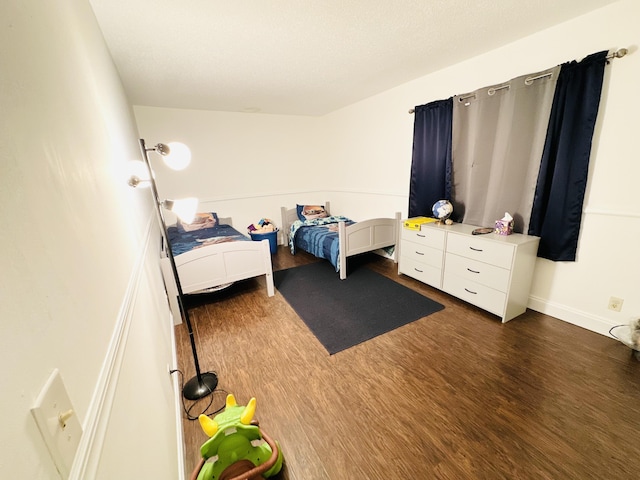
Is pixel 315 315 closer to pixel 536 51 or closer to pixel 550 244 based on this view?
pixel 550 244

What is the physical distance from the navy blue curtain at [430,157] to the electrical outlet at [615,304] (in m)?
1.48

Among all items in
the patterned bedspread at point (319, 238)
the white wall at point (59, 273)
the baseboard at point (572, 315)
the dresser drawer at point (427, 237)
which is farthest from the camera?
the patterned bedspread at point (319, 238)

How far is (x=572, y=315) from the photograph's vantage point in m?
2.15

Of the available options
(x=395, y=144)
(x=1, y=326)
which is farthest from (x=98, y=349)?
(x=395, y=144)

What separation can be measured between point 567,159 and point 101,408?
113 inches

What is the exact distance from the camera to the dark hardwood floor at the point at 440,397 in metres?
1.23

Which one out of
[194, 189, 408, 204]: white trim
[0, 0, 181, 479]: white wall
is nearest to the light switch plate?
[0, 0, 181, 479]: white wall

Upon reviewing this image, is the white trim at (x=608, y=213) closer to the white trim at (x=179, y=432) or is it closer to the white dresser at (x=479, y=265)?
the white dresser at (x=479, y=265)

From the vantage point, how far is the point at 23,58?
494 mm

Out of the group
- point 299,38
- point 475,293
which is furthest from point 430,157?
point 299,38

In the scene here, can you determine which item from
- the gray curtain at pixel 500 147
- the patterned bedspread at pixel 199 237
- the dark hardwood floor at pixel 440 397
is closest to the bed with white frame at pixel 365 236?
the gray curtain at pixel 500 147

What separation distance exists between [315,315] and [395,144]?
2346 mm

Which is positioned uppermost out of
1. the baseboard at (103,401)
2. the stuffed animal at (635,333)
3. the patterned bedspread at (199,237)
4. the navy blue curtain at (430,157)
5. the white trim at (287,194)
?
the navy blue curtain at (430,157)

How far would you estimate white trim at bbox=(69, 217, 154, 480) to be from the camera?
0.39m
